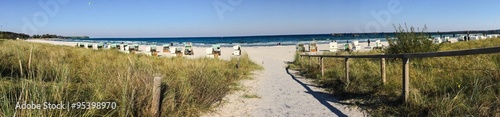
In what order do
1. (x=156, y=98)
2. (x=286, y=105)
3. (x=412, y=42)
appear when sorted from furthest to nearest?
(x=412, y=42) → (x=286, y=105) → (x=156, y=98)

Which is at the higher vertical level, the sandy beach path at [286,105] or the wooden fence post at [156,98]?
the wooden fence post at [156,98]

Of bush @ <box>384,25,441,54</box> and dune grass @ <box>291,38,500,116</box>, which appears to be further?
bush @ <box>384,25,441,54</box>

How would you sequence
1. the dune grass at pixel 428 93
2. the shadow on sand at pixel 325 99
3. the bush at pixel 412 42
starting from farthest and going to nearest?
the bush at pixel 412 42 < the shadow on sand at pixel 325 99 < the dune grass at pixel 428 93

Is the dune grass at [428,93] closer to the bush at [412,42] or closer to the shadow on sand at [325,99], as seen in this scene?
the shadow on sand at [325,99]

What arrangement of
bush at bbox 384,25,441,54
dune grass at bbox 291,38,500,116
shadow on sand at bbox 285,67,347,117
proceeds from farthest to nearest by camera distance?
1. bush at bbox 384,25,441,54
2. shadow on sand at bbox 285,67,347,117
3. dune grass at bbox 291,38,500,116

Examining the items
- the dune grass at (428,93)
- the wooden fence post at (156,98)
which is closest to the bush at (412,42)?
the dune grass at (428,93)

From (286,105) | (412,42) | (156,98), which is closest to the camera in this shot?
(156,98)

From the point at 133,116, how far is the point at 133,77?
431 millimetres

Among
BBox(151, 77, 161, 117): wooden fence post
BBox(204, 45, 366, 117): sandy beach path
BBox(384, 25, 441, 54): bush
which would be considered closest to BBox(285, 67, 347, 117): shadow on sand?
BBox(204, 45, 366, 117): sandy beach path

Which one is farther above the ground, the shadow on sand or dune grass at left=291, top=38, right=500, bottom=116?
dune grass at left=291, top=38, right=500, bottom=116

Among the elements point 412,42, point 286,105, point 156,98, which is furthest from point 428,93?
point 412,42

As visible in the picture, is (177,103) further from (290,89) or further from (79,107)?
(290,89)

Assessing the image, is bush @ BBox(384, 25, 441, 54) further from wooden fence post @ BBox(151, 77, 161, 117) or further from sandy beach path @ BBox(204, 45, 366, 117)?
wooden fence post @ BBox(151, 77, 161, 117)

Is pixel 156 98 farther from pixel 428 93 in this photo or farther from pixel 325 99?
pixel 428 93
